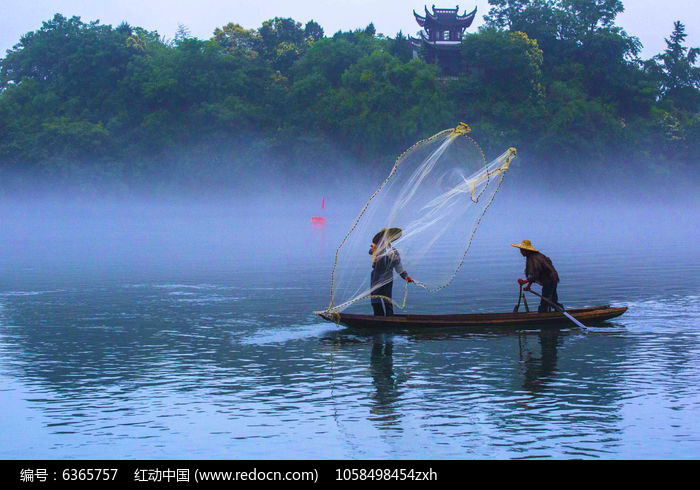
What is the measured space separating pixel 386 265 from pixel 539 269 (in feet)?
11.1

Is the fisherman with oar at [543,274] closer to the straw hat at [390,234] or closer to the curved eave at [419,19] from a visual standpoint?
the straw hat at [390,234]

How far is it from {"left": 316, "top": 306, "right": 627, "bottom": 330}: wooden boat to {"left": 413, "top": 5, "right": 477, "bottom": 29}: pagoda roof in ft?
271

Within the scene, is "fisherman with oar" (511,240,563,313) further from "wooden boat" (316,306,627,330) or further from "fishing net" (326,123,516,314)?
"fishing net" (326,123,516,314)

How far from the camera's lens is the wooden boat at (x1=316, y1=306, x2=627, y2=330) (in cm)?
1992

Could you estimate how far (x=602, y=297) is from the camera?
89.8 ft

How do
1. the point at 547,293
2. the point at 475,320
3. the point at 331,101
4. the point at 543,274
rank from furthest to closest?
the point at 331,101, the point at 547,293, the point at 543,274, the point at 475,320

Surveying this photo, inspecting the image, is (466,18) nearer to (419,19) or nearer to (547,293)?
(419,19)

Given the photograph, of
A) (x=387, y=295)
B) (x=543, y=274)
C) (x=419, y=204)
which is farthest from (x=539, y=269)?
(x=387, y=295)

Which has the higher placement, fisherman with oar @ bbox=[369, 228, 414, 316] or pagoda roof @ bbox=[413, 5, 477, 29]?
pagoda roof @ bbox=[413, 5, 477, 29]

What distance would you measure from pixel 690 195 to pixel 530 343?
84608 millimetres

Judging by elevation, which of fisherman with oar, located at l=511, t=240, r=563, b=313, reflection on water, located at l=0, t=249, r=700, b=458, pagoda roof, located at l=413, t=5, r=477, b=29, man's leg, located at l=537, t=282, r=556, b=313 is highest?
pagoda roof, located at l=413, t=5, r=477, b=29

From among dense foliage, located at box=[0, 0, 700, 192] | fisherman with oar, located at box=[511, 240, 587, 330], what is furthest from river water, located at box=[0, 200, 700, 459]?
dense foliage, located at box=[0, 0, 700, 192]

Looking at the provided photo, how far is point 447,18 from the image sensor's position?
329 ft
